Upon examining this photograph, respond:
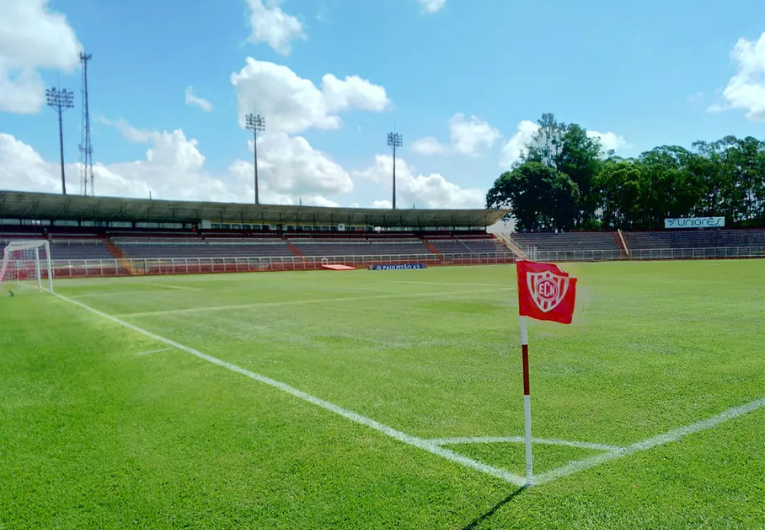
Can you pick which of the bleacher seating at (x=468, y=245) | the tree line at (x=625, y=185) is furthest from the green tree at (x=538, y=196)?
the bleacher seating at (x=468, y=245)

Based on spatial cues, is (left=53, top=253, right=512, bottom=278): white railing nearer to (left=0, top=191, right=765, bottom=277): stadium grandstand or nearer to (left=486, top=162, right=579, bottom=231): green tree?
(left=0, top=191, right=765, bottom=277): stadium grandstand

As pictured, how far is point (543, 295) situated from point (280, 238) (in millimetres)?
53820

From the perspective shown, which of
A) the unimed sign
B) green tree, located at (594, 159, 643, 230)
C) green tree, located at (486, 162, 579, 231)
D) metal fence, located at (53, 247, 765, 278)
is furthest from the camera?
green tree, located at (486, 162, 579, 231)

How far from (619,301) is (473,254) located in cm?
4069

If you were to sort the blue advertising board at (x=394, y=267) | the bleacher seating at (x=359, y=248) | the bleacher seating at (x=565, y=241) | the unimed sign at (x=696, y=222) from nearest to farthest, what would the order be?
1. the blue advertising board at (x=394, y=267)
2. the bleacher seating at (x=359, y=248)
3. the bleacher seating at (x=565, y=241)
4. the unimed sign at (x=696, y=222)

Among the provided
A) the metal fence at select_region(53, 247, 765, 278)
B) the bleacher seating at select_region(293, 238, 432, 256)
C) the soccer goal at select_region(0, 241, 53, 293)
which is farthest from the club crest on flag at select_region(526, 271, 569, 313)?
the bleacher seating at select_region(293, 238, 432, 256)

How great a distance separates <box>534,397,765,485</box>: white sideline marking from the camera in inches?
117

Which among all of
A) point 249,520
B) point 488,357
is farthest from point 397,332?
point 249,520

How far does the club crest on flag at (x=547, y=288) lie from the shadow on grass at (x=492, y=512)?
3.75ft

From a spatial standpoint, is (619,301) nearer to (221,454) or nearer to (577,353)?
(577,353)

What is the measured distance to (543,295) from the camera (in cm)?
298

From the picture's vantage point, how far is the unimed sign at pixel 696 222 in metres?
67.2

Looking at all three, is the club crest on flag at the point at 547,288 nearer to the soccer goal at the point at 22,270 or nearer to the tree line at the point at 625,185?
the soccer goal at the point at 22,270

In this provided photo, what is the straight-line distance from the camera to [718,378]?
5.00m
